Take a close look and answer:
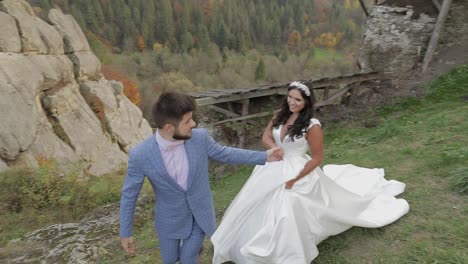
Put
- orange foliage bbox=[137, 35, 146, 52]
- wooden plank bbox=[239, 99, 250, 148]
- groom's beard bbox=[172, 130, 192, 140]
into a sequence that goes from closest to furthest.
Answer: groom's beard bbox=[172, 130, 192, 140]
wooden plank bbox=[239, 99, 250, 148]
orange foliage bbox=[137, 35, 146, 52]

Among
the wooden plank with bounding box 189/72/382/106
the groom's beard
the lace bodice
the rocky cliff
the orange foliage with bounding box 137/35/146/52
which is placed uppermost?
the groom's beard

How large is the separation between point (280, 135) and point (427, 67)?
31.2ft

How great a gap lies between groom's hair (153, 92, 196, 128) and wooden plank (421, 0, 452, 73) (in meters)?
10.7

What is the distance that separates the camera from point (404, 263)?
3.03 m

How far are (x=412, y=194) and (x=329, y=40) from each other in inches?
3507

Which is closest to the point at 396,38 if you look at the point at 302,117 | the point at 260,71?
the point at 302,117

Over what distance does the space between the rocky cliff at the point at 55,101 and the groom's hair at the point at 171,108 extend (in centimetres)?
975

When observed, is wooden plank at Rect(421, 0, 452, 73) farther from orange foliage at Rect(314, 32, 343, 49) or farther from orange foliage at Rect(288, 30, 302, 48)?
orange foliage at Rect(314, 32, 343, 49)

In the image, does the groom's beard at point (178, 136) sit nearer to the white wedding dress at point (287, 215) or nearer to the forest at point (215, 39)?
the white wedding dress at point (287, 215)

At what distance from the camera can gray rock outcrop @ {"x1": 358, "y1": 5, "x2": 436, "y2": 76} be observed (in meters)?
11.0

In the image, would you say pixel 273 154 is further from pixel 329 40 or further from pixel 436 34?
pixel 329 40

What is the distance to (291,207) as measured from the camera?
3.05m

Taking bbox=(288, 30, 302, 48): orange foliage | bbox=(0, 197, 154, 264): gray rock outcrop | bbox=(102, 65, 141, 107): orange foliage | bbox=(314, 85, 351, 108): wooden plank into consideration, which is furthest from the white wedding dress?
bbox=(288, 30, 302, 48): orange foliage

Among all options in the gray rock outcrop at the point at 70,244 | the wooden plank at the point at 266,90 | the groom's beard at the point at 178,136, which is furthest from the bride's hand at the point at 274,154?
the wooden plank at the point at 266,90
